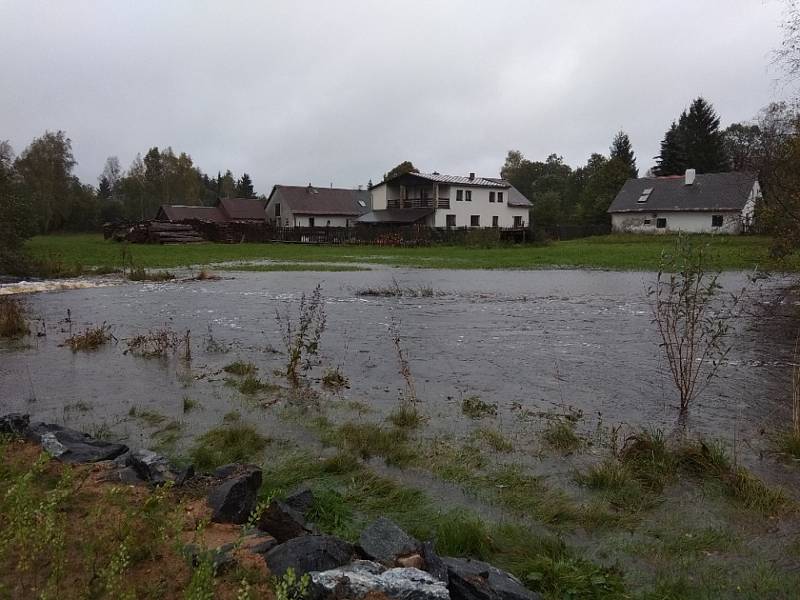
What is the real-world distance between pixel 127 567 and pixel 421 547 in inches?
71.0

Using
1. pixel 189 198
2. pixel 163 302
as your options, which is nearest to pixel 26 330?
pixel 163 302

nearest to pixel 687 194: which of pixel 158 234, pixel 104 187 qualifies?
pixel 158 234

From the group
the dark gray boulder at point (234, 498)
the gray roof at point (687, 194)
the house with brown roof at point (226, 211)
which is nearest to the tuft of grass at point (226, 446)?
the dark gray boulder at point (234, 498)

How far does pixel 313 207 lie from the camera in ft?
244

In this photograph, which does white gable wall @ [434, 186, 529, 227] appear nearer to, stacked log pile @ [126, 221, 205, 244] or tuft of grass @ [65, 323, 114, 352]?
stacked log pile @ [126, 221, 205, 244]

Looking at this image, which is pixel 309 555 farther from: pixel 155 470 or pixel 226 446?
pixel 226 446

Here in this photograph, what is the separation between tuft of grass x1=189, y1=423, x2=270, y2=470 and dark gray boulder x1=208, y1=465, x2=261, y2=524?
125 centimetres

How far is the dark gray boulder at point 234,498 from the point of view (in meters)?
4.52

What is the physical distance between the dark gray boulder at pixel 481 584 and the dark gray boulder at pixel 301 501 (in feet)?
4.85

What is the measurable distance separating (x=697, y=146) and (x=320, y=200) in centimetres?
4682

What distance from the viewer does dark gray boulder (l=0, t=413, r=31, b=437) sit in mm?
6195

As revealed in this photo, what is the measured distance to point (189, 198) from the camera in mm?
100438

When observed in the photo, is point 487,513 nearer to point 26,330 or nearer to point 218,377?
point 218,377

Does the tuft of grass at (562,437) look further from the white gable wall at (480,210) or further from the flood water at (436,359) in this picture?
the white gable wall at (480,210)
